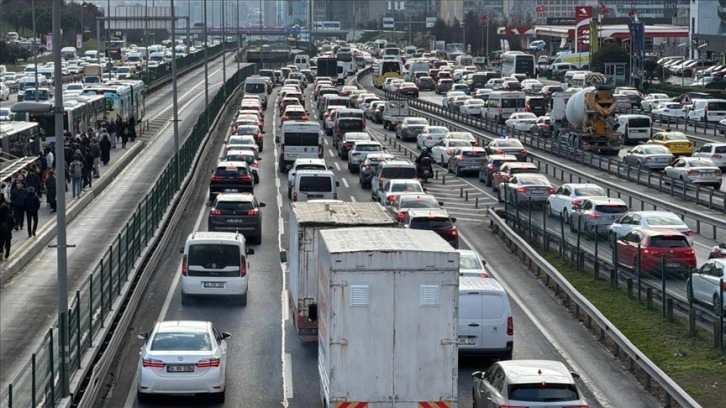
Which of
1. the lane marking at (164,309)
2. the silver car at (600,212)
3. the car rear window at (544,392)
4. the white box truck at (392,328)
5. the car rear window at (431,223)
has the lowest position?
the lane marking at (164,309)

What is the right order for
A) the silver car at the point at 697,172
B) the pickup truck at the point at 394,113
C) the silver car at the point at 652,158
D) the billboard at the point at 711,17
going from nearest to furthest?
the silver car at the point at 697,172 → the silver car at the point at 652,158 → the pickup truck at the point at 394,113 → the billboard at the point at 711,17

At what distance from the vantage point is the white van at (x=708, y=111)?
79544 millimetres

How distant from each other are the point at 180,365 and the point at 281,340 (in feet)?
19.6

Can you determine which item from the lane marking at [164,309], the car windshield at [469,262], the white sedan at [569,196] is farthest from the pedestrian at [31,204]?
the white sedan at [569,196]

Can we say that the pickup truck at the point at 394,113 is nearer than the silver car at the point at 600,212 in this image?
No

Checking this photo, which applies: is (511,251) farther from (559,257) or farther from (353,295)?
(353,295)

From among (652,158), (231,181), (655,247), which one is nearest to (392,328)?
(655,247)

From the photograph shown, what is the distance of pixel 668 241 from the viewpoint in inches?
1273

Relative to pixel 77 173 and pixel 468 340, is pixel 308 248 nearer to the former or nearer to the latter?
pixel 468 340

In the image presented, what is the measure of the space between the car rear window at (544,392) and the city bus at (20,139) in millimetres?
35103

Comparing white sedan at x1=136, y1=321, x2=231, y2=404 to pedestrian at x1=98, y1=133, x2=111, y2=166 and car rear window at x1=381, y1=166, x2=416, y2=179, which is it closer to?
car rear window at x1=381, y1=166, x2=416, y2=179

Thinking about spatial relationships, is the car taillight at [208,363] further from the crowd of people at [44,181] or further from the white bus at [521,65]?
the white bus at [521,65]

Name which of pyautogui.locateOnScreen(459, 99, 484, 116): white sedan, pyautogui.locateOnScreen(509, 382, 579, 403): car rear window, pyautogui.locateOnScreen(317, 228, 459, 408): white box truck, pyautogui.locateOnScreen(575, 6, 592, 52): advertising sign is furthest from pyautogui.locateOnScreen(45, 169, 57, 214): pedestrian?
pyautogui.locateOnScreen(575, 6, 592, 52): advertising sign

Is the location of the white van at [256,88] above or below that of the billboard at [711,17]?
below
